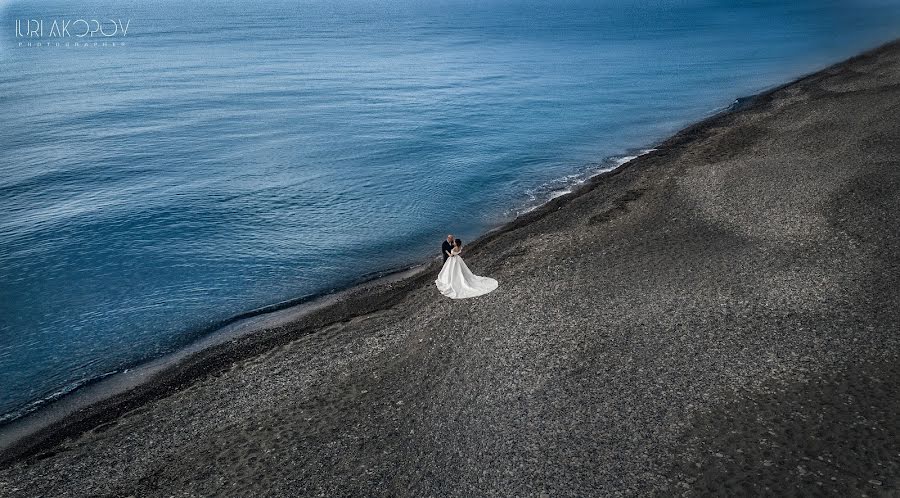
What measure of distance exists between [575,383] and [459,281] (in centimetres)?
783

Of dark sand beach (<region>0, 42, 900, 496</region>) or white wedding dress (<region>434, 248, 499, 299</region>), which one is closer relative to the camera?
dark sand beach (<region>0, 42, 900, 496</region>)

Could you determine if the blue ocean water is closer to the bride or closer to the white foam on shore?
the white foam on shore

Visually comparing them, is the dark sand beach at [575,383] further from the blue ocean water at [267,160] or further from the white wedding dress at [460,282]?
the blue ocean water at [267,160]

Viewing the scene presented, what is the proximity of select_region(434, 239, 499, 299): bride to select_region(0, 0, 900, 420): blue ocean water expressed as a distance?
26.6ft

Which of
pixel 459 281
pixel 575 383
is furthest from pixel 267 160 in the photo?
pixel 575 383

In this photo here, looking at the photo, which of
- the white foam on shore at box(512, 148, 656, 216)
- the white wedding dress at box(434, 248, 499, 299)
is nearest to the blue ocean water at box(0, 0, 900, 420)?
the white foam on shore at box(512, 148, 656, 216)

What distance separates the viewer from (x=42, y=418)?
23.2m

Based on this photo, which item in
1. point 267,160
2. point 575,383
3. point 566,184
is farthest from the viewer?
point 267,160

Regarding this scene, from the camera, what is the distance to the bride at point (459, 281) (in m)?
25.9

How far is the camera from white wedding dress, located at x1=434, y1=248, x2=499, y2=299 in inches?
1021

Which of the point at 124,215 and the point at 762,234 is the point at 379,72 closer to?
the point at 124,215

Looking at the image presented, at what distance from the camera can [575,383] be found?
64.7ft

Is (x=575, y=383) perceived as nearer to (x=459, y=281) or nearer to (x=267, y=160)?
(x=459, y=281)

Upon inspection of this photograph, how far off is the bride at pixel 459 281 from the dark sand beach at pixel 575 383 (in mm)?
622
